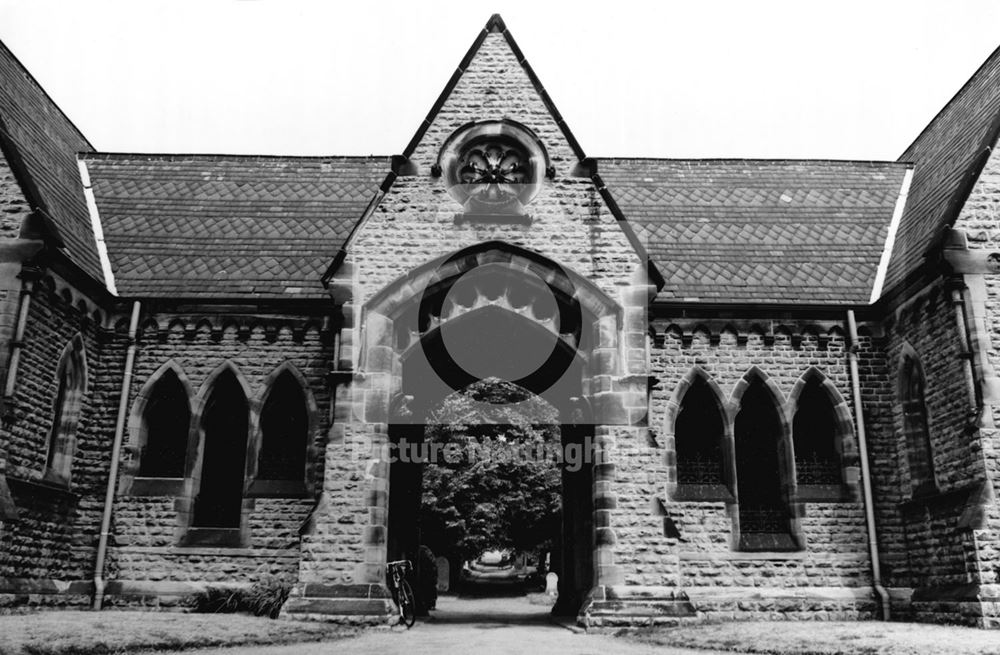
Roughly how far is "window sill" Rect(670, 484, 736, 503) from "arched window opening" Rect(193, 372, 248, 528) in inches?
315

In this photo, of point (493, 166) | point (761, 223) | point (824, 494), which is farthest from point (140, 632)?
point (761, 223)

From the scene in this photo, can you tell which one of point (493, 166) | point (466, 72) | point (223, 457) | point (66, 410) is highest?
point (466, 72)

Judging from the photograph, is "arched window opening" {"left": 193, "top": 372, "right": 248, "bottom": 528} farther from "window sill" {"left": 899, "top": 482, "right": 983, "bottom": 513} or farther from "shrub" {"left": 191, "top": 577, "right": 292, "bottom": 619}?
"window sill" {"left": 899, "top": 482, "right": 983, "bottom": 513}

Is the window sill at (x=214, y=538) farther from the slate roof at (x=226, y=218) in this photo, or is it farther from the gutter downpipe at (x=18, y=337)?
the slate roof at (x=226, y=218)

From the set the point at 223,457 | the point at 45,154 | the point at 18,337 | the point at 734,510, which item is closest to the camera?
the point at 18,337

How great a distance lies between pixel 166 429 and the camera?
54.7ft

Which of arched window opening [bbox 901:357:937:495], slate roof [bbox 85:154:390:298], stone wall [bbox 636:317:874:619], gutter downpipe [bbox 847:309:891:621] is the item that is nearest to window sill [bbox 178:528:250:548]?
slate roof [bbox 85:154:390:298]

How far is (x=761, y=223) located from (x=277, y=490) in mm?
11923

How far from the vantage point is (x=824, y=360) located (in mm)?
16672

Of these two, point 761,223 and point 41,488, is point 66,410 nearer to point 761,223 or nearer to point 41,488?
point 41,488

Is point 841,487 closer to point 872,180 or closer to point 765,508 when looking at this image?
point 765,508

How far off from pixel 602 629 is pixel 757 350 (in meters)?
6.57

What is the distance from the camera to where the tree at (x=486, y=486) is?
35125 millimetres

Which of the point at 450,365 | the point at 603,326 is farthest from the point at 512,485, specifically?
the point at 603,326
